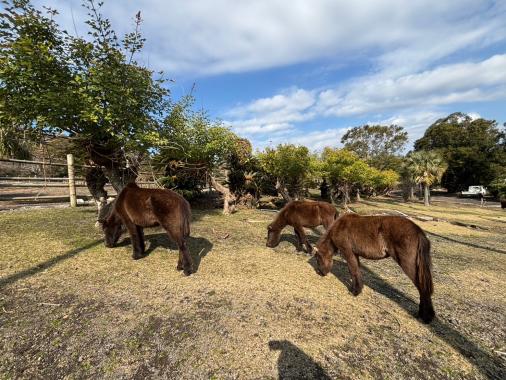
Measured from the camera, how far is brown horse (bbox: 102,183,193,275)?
15.7ft

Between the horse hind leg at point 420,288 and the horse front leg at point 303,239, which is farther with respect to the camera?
the horse front leg at point 303,239

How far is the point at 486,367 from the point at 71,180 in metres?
13.2

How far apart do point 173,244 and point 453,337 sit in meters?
5.38

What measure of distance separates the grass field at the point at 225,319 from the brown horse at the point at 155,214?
1.26ft

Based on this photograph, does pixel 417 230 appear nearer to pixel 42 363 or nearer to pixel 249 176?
pixel 42 363

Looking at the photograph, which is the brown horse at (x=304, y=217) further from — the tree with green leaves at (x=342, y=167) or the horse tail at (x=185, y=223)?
the tree with green leaves at (x=342, y=167)

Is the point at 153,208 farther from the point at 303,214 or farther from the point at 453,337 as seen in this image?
the point at 453,337

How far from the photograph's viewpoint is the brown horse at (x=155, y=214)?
15.7 ft

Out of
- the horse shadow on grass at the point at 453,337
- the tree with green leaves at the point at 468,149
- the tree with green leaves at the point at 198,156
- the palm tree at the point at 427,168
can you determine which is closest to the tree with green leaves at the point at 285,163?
the tree with green leaves at the point at 198,156

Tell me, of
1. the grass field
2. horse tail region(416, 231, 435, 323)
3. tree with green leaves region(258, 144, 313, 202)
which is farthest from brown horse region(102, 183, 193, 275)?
tree with green leaves region(258, 144, 313, 202)

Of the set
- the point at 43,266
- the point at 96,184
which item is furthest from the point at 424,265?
the point at 96,184

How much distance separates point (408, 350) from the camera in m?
3.25

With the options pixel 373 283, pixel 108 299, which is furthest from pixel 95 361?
pixel 373 283

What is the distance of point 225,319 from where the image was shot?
3.55 metres
